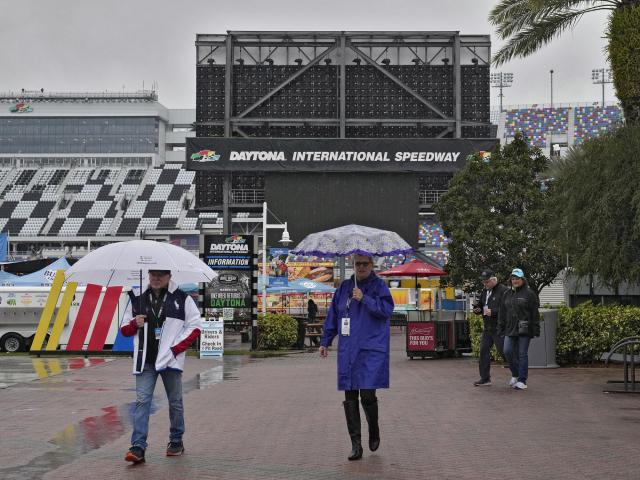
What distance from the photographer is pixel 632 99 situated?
19078 millimetres

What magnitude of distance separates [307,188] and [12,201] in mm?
52798

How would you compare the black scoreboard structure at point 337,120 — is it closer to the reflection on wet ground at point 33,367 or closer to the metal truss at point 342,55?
the metal truss at point 342,55

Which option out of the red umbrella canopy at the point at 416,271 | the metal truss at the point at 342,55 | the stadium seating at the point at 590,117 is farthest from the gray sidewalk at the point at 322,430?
the stadium seating at the point at 590,117

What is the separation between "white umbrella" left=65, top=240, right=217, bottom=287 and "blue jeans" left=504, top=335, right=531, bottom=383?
5368 mm

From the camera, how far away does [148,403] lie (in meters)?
8.53

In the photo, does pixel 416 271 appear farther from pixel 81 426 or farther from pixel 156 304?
pixel 156 304

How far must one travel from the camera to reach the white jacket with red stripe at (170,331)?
861cm

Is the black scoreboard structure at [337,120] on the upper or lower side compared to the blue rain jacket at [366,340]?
upper

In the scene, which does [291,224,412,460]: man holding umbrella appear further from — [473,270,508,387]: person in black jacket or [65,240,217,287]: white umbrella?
[473,270,508,387]: person in black jacket

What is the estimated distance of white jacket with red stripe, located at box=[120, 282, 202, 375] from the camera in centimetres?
861

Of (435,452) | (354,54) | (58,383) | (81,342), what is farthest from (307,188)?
(435,452)

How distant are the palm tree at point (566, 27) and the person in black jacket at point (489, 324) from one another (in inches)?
209

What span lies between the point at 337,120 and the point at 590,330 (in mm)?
39474

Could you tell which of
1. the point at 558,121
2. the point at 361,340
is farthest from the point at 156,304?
the point at 558,121
